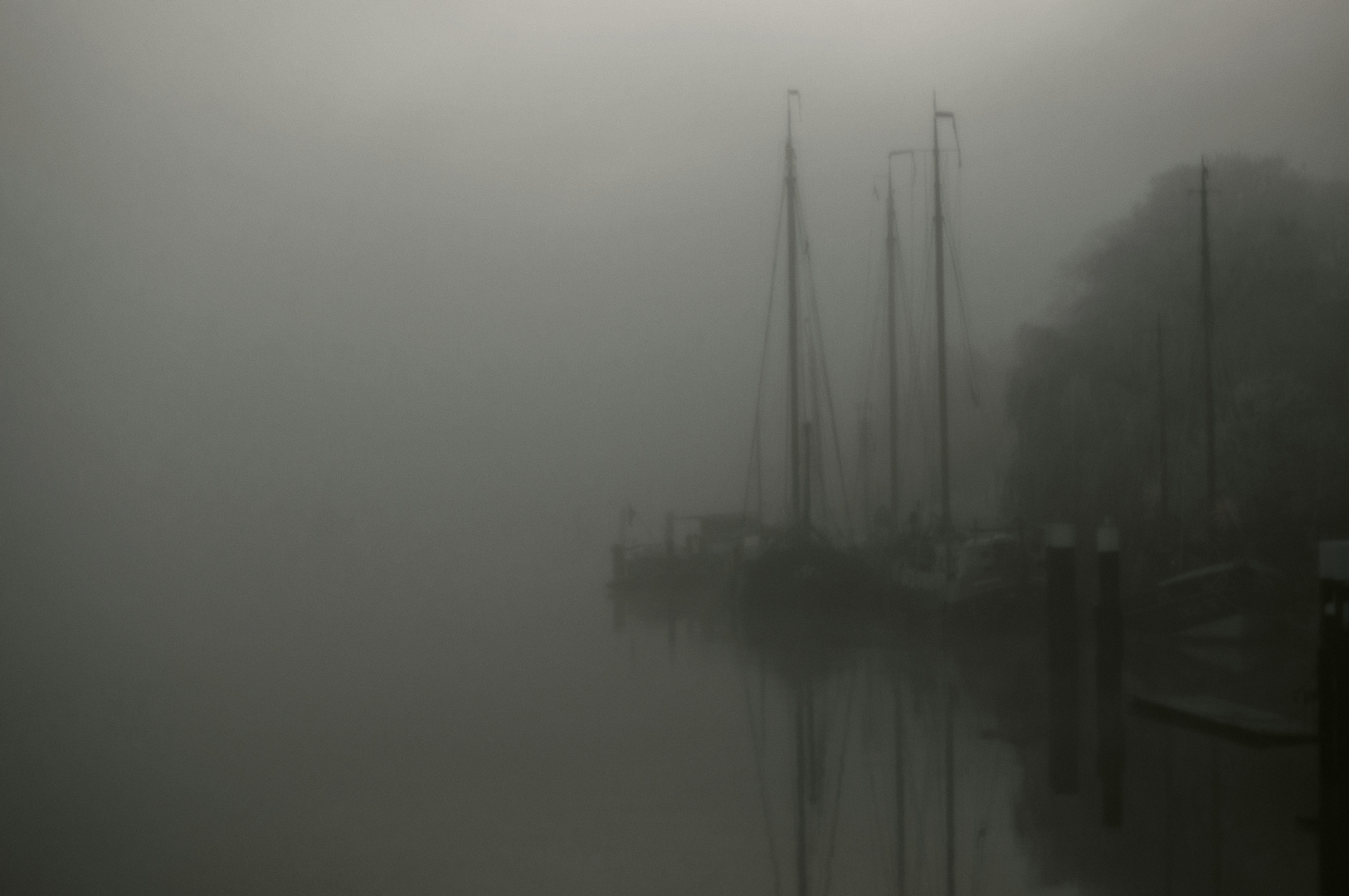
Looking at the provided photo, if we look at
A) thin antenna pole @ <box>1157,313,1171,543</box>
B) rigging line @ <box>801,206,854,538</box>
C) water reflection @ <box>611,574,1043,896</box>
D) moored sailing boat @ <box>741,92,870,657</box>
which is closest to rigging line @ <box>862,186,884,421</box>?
rigging line @ <box>801,206,854,538</box>

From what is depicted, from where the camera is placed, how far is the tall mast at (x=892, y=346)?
6.10 metres

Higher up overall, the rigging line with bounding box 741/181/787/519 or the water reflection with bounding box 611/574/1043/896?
the rigging line with bounding box 741/181/787/519

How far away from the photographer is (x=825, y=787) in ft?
12.1

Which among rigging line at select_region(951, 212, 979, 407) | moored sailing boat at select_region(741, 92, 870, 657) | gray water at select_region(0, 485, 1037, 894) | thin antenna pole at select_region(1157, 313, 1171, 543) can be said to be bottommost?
gray water at select_region(0, 485, 1037, 894)

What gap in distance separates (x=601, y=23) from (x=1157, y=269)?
3177 millimetres

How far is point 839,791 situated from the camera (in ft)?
12.0

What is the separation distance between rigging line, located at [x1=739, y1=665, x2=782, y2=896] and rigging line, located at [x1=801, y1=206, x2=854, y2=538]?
137 cm

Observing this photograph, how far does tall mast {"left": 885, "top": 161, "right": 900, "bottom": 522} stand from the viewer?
6.10 m

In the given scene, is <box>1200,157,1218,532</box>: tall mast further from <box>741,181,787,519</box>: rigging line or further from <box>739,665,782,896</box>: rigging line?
<box>739,665,782,896</box>: rigging line

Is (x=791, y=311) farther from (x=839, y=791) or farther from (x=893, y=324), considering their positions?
(x=839, y=791)

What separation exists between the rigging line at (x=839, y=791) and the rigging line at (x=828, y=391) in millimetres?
1373

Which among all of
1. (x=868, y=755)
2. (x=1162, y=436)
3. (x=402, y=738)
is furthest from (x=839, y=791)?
(x=1162, y=436)

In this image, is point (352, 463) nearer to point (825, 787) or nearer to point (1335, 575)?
point (825, 787)

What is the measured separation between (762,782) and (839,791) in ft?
0.87
